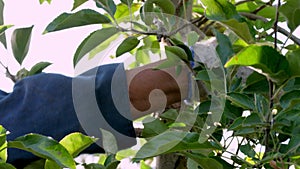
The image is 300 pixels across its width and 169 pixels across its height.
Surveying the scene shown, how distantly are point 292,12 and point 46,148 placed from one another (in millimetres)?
386

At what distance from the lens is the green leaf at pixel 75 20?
106 centimetres

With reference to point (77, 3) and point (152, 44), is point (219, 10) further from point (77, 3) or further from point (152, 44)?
point (152, 44)

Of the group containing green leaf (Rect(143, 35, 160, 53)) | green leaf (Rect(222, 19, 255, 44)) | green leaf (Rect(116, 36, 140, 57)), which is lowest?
green leaf (Rect(143, 35, 160, 53))

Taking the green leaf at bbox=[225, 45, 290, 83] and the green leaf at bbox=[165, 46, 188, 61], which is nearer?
the green leaf at bbox=[225, 45, 290, 83]

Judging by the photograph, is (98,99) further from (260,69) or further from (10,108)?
(260,69)

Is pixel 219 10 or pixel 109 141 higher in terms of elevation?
pixel 219 10

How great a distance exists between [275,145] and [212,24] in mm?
604

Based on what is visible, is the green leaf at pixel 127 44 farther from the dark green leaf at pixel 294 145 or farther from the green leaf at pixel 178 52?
the dark green leaf at pixel 294 145

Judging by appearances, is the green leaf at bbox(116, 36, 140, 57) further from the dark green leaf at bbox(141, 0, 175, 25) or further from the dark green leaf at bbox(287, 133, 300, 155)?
the dark green leaf at bbox(287, 133, 300, 155)

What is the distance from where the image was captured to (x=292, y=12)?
868mm

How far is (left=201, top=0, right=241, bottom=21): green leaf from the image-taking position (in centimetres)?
84

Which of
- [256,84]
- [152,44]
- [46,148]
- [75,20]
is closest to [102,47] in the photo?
[152,44]

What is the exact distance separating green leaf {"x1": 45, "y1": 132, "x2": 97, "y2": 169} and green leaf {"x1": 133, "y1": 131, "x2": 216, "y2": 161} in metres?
0.13

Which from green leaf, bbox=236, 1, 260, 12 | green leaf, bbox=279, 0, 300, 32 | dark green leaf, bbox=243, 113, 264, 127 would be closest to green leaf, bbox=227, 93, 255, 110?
dark green leaf, bbox=243, 113, 264, 127
